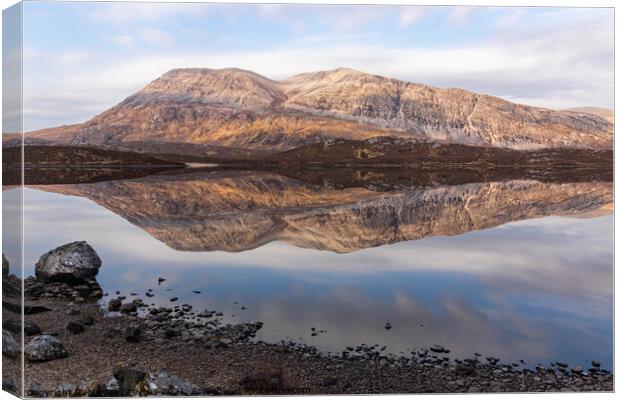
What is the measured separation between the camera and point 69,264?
1059cm

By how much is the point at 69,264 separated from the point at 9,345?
434cm

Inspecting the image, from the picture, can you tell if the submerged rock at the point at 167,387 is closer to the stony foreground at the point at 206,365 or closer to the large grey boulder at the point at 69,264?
the stony foreground at the point at 206,365

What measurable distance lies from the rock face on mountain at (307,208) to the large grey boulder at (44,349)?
18.8 feet

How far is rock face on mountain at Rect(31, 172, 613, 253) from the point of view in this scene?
13.2m

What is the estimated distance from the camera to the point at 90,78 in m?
11.9

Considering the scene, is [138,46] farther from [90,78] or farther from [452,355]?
[452,355]

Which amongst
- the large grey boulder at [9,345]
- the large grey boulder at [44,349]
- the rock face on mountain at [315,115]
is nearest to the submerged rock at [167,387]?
the large grey boulder at [44,349]

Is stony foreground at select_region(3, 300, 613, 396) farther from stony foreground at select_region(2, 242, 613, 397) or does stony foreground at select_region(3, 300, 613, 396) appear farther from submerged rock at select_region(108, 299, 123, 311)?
submerged rock at select_region(108, 299, 123, 311)

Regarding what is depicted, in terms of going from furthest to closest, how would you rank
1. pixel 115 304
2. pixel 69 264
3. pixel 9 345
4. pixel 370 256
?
pixel 370 256 < pixel 69 264 < pixel 115 304 < pixel 9 345

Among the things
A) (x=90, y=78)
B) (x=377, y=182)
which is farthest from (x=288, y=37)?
(x=377, y=182)

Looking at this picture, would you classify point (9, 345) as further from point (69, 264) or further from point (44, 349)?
point (69, 264)

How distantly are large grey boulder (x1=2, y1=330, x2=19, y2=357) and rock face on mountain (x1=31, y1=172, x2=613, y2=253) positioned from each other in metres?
6.29

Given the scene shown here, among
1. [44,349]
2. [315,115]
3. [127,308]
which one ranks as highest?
[315,115]

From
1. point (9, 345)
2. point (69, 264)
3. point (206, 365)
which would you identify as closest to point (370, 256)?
point (206, 365)
